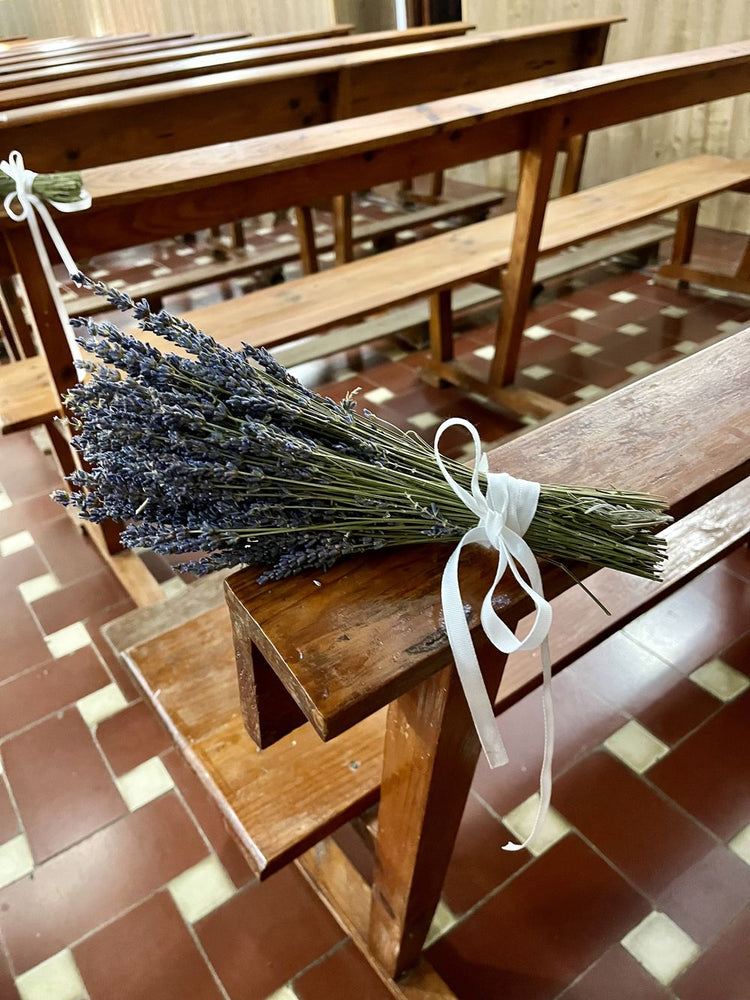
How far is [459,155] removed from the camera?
243 centimetres

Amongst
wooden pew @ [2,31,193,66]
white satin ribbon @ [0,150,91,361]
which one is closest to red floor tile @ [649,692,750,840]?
white satin ribbon @ [0,150,91,361]

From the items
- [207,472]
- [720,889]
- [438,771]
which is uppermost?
[207,472]

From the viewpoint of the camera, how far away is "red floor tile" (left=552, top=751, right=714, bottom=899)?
153cm

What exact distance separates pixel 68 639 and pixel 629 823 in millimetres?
1493

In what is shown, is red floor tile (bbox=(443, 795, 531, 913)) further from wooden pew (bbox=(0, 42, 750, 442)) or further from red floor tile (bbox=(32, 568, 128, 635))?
wooden pew (bbox=(0, 42, 750, 442))

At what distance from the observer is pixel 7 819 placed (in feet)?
5.49

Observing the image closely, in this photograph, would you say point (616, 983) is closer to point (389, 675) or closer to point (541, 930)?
point (541, 930)

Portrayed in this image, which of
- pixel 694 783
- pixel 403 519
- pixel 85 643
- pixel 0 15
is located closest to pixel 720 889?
pixel 694 783

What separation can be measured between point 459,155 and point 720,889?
2107mm

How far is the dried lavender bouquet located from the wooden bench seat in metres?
1.55

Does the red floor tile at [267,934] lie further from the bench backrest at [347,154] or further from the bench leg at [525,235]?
the bench leg at [525,235]

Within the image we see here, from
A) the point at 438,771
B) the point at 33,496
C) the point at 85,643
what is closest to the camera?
the point at 438,771

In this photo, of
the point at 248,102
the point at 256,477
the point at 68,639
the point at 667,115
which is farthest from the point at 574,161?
the point at 256,477

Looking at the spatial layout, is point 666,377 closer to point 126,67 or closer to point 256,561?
point 256,561
